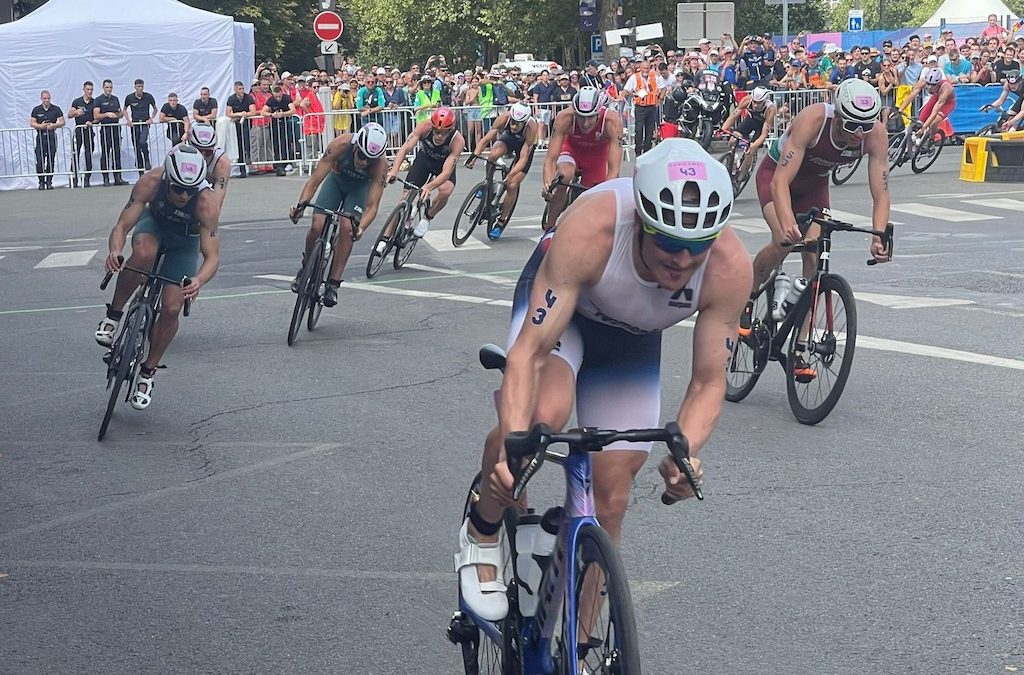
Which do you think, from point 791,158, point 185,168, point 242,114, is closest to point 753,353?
point 791,158

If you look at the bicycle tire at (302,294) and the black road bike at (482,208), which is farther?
the black road bike at (482,208)

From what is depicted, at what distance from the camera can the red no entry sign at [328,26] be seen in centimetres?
3064

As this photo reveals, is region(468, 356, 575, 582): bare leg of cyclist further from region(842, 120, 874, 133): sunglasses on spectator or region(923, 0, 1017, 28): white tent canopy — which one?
region(923, 0, 1017, 28): white tent canopy

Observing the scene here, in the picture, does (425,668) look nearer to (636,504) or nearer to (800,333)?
(636,504)

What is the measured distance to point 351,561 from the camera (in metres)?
6.07

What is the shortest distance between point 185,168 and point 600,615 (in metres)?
6.15

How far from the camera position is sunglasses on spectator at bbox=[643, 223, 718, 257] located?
385 centimetres

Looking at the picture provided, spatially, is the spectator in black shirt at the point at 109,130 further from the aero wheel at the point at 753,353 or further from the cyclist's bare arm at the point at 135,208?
the aero wheel at the point at 753,353

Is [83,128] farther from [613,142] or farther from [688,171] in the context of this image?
[688,171]

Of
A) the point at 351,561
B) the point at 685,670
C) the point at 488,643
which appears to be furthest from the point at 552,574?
the point at 351,561

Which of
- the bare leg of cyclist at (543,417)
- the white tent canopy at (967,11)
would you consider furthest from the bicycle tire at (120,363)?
the white tent canopy at (967,11)

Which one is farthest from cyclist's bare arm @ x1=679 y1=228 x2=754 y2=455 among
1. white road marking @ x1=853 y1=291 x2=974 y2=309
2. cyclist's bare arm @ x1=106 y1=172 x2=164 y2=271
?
white road marking @ x1=853 y1=291 x2=974 y2=309

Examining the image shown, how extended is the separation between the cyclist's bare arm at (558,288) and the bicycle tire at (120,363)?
5.00m

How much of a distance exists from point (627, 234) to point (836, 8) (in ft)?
530
